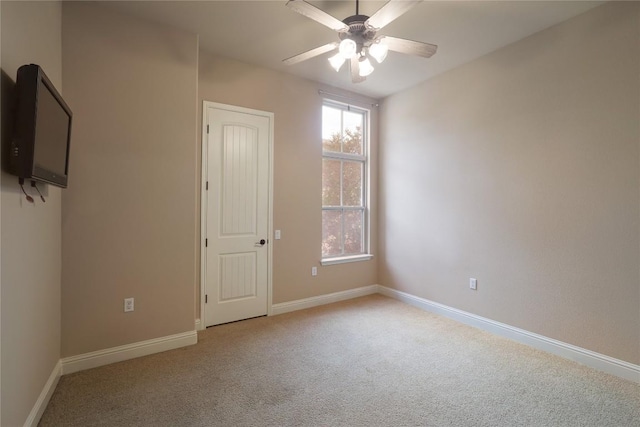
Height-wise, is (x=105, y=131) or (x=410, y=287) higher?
(x=105, y=131)

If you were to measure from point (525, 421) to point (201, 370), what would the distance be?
232 centimetres

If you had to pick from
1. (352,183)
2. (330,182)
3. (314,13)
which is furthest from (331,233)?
(314,13)

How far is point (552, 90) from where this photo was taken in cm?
286

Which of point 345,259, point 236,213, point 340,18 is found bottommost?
point 345,259

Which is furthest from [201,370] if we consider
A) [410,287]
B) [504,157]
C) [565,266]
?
[504,157]

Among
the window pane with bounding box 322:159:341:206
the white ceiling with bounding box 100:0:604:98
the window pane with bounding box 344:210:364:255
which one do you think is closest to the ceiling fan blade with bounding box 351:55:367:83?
the white ceiling with bounding box 100:0:604:98

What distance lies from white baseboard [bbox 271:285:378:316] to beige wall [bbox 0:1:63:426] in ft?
7.04

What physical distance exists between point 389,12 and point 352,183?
9.11 feet

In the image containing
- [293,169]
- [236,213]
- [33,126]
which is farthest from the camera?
[293,169]

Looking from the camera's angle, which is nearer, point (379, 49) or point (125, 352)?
point (379, 49)

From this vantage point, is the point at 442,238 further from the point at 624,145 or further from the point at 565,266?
the point at 624,145

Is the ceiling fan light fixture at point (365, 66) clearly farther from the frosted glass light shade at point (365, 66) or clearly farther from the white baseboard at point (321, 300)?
the white baseboard at point (321, 300)

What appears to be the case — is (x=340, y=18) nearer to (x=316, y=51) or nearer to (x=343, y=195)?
(x=316, y=51)

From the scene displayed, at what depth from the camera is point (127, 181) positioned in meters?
2.68
